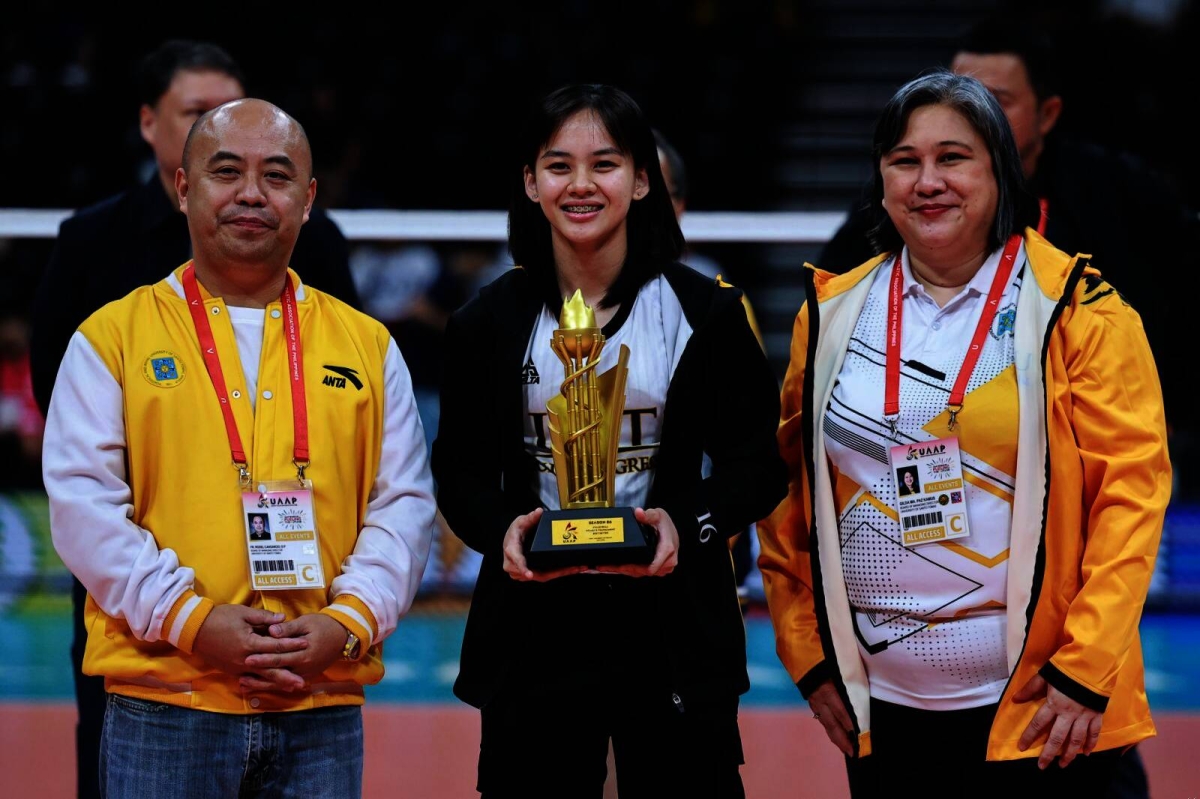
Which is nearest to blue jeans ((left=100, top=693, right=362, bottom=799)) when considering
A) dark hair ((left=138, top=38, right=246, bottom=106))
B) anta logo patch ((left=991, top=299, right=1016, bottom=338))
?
anta logo patch ((left=991, top=299, right=1016, bottom=338))

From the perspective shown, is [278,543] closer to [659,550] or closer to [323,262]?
[659,550]

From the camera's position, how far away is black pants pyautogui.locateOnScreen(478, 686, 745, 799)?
258 centimetres

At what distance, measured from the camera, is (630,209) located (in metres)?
2.84

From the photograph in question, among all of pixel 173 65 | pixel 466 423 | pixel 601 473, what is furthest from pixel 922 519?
pixel 173 65

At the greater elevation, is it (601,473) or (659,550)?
(601,473)

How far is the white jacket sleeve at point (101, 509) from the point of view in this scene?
8.33 ft

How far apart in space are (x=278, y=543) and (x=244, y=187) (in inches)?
27.2

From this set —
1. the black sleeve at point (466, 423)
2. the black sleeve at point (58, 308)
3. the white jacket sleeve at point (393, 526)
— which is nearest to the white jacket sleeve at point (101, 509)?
the white jacket sleeve at point (393, 526)

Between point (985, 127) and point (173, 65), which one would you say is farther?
point (173, 65)

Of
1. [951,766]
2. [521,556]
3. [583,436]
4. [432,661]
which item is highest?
[583,436]

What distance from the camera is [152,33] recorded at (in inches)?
405

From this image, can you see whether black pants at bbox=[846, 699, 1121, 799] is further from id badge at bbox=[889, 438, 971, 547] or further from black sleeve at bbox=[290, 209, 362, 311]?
black sleeve at bbox=[290, 209, 362, 311]

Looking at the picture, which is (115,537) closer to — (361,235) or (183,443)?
(183,443)

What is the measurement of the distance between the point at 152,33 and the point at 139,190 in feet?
23.2
